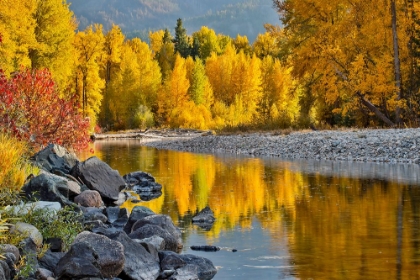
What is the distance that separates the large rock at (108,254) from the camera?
26.4 feet

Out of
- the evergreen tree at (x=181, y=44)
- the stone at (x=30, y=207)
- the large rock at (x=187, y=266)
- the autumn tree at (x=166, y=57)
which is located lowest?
the large rock at (x=187, y=266)

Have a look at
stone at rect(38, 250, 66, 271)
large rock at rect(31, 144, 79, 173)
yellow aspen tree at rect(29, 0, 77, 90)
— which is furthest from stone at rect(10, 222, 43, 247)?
yellow aspen tree at rect(29, 0, 77, 90)

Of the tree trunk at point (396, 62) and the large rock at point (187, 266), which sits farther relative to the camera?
the tree trunk at point (396, 62)

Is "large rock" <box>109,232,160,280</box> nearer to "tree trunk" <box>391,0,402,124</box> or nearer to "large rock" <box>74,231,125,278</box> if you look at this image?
"large rock" <box>74,231,125,278</box>

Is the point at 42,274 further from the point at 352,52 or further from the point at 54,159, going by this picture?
the point at 352,52

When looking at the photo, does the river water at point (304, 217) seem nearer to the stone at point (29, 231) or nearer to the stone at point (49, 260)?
the stone at point (49, 260)

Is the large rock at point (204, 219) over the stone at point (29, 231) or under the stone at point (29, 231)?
under

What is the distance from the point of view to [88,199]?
13.4 meters

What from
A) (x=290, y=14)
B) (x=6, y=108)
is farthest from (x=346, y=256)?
(x=290, y=14)

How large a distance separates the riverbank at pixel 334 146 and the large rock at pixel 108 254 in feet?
49.8

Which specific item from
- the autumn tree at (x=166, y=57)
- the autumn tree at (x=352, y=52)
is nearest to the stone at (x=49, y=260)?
the autumn tree at (x=352, y=52)

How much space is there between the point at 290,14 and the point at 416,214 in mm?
23265

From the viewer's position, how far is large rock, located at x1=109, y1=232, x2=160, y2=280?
27.2 ft

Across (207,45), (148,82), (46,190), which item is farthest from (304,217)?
(207,45)
